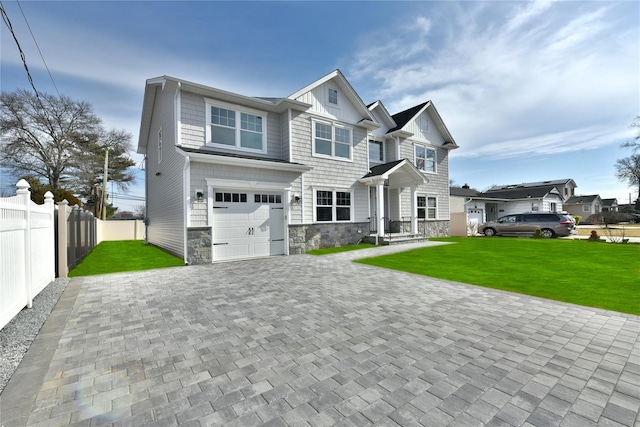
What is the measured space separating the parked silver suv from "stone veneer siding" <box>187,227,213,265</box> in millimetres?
19004

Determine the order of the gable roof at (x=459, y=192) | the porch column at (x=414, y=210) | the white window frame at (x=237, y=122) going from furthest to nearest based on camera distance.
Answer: the gable roof at (x=459, y=192) → the porch column at (x=414, y=210) → the white window frame at (x=237, y=122)

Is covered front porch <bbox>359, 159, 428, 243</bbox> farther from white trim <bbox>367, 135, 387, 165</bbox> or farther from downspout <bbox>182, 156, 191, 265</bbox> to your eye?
downspout <bbox>182, 156, 191, 265</bbox>

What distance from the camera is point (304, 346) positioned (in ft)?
10.9

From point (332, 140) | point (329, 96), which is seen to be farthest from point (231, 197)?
point (329, 96)

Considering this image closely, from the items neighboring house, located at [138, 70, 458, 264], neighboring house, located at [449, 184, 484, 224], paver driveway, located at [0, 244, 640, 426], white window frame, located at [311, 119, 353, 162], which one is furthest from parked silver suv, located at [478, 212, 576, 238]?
paver driveway, located at [0, 244, 640, 426]

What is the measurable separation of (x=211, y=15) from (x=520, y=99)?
15.0 meters

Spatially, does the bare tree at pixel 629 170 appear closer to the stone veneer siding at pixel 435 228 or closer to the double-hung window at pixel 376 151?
the stone veneer siding at pixel 435 228

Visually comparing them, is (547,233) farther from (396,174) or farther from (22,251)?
(22,251)

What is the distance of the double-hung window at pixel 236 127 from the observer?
10430 mm

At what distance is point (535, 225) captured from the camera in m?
17.6

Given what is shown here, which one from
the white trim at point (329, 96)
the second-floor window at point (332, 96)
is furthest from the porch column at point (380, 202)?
the second-floor window at point (332, 96)

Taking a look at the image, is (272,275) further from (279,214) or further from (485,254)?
(485,254)

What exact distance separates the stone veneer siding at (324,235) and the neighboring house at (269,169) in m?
0.05

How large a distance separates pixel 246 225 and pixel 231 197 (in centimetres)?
120
